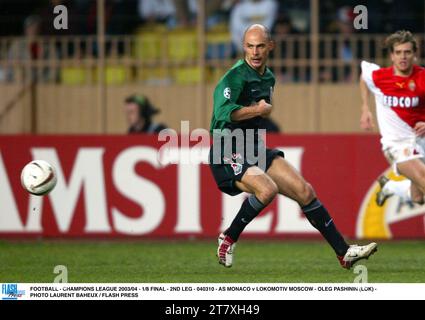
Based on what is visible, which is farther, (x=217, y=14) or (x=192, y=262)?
(x=217, y=14)

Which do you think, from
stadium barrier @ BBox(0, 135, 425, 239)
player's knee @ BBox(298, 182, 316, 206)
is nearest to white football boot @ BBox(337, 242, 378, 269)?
→ player's knee @ BBox(298, 182, 316, 206)

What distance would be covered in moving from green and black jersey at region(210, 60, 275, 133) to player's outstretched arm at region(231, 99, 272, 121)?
0.05 meters

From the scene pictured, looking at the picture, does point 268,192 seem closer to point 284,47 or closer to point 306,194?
point 306,194

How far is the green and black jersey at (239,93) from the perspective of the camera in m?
10.6

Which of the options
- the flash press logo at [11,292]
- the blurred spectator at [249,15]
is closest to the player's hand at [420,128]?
the flash press logo at [11,292]

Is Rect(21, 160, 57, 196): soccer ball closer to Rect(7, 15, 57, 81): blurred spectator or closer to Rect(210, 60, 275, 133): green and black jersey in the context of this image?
Rect(210, 60, 275, 133): green and black jersey

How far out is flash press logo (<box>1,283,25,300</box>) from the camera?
9.34 m

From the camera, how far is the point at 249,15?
671 inches

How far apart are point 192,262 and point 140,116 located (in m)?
4.09

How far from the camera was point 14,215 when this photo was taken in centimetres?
1488

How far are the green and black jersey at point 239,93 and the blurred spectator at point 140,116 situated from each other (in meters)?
4.82

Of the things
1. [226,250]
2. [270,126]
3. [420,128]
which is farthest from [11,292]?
[270,126]

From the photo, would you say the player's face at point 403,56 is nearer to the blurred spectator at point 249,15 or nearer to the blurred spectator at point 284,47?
the blurred spectator at point 284,47

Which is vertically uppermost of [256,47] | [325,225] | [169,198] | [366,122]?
[256,47]
